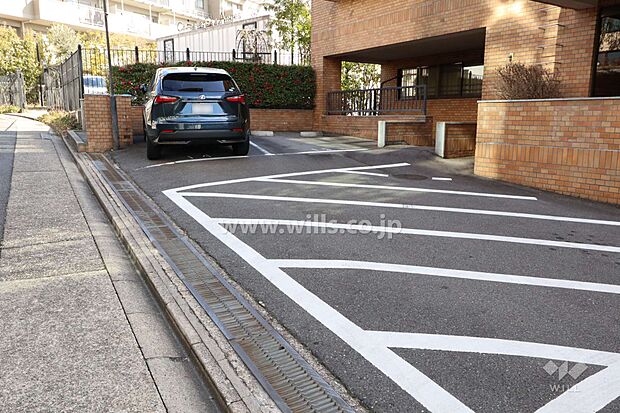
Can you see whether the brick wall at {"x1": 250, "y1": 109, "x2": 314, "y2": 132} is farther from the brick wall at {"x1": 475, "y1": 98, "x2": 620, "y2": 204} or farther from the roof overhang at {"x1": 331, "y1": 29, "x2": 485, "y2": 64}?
the brick wall at {"x1": 475, "y1": 98, "x2": 620, "y2": 204}

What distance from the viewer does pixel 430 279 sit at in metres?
4.33

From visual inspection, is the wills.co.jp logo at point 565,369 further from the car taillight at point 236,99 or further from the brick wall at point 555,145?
the car taillight at point 236,99

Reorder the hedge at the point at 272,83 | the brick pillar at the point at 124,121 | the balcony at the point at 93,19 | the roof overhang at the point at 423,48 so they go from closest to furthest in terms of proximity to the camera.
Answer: the brick pillar at the point at 124,121, the roof overhang at the point at 423,48, the hedge at the point at 272,83, the balcony at the point at 93,19

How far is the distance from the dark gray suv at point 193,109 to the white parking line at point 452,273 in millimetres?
6185

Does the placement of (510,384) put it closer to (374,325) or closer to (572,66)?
(374,325)

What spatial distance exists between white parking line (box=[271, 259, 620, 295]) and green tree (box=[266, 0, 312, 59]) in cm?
1887

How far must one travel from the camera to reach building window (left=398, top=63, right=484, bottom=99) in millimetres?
16812

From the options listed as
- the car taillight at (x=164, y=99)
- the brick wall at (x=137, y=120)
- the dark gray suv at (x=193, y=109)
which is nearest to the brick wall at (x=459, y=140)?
the dark gray suv at (x=193, y=109)

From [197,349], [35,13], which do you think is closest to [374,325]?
[197,349]

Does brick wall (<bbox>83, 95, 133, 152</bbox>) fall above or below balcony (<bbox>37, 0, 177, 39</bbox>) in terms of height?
below

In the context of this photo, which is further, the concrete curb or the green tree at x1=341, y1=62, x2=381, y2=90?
the green tree at x1=341, y1=62, x2=381, y2=90

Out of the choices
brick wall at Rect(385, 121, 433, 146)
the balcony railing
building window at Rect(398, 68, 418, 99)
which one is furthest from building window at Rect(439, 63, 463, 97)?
brick wall at Rect(385, 121, 433, 146)

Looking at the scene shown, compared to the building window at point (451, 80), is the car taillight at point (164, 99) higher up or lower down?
lower down

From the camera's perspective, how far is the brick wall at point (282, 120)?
61.0 feet
